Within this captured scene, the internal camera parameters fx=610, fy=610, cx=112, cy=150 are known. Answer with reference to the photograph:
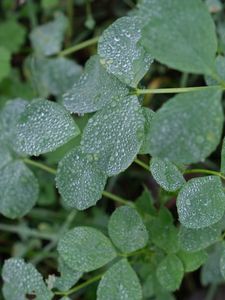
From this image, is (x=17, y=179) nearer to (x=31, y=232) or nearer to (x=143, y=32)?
(x=31, y=232)

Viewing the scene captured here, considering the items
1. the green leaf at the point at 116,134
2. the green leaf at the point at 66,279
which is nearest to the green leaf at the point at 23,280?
the green leaf at the point at 66,279

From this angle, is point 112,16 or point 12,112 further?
point 112,16

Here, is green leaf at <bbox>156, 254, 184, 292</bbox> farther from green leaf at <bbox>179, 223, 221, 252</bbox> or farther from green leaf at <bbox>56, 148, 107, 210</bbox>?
green leaf at <bbox>56, 148, 107, 210</bbox>

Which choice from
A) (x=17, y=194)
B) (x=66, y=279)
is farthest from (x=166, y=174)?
(x=17, y=194)

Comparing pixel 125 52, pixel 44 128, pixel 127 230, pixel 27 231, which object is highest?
pixel 125 52

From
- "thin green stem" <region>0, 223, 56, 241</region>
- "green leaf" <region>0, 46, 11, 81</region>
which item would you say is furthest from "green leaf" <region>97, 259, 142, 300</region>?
"green leaf" <region>0, 46, 11, 81</region>

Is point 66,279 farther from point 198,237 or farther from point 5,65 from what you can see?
point 5,65

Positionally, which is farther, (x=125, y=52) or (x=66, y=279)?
(x=66, y=279)

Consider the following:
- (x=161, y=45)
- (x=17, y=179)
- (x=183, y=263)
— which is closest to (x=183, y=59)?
(x=161, y=45)
